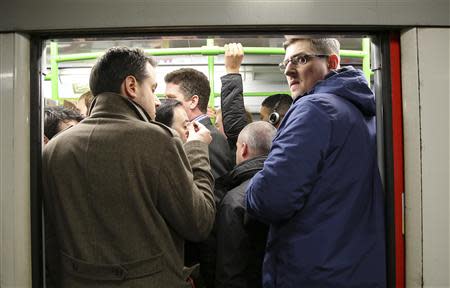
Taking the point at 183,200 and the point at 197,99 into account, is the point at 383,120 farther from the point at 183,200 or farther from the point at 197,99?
the point at 197,99

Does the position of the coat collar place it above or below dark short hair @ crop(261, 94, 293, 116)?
below

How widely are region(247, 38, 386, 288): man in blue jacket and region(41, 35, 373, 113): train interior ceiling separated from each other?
1.49 m

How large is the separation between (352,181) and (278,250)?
421 mm

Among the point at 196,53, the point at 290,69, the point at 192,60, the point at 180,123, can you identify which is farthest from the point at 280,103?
the point at 192,60

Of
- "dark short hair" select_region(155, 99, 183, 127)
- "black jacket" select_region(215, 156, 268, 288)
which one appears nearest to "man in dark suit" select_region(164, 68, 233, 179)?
"dark short hair" select_region(155, 99, 183, 127)

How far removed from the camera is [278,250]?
170 centimetres

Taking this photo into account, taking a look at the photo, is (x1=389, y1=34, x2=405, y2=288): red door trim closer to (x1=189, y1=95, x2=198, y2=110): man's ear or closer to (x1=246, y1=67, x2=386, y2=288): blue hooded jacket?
(x1=246, y1=67, x2=386, y2=288): blue hooded jacket

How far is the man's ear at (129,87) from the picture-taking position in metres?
1.81

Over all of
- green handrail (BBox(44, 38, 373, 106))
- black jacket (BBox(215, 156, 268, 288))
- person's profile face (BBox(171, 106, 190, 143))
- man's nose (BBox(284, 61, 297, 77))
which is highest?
green handrail (BBox(44, 38, 373, 106))

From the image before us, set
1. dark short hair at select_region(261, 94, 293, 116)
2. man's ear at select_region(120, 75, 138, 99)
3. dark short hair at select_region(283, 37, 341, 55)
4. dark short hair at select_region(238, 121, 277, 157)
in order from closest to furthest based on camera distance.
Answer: man's ear at select_region(120, 75, 138, 99), dark short hair at select_region(283, 37, 341, 55), dark short hair at select_region(238, 121, 277, 157), dark short hair at select_region(261, 94, 293, 116)

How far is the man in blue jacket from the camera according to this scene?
1.60 meters

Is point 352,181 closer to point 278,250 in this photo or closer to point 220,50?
point 278,250

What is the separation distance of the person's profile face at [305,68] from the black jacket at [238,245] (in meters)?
0.63

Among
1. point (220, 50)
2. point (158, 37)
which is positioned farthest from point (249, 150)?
point (220, 50)
